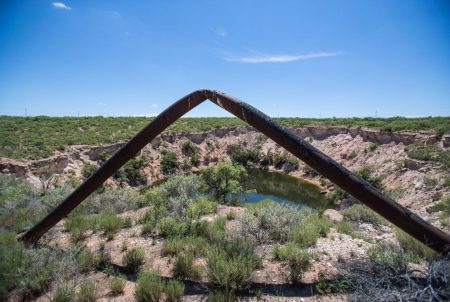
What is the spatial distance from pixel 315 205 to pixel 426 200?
8.85 m

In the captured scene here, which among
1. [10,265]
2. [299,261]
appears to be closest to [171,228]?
[10,265]

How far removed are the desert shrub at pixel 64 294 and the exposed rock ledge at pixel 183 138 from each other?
1610 cm

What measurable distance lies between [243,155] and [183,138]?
9.91m

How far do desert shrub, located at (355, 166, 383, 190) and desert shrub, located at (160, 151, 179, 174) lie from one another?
2032 cm

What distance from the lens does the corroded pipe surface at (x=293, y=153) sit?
329 centimetres

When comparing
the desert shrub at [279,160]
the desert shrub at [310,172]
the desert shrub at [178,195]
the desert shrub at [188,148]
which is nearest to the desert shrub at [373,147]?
the desert shrub at [310,172]

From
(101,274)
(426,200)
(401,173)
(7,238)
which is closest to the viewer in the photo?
(101,274)

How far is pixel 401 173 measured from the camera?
18844 mm

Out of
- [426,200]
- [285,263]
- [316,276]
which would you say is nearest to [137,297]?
[285,263]

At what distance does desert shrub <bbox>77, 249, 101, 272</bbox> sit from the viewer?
Answer: 13.3 ft

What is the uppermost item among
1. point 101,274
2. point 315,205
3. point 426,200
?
point 101,274

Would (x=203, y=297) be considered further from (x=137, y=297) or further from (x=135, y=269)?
(x=135, y=269)

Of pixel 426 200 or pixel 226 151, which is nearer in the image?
pixel 426 200

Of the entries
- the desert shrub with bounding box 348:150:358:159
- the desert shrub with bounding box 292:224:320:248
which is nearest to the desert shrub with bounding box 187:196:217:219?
the desert shrub with bounding box 292:224:320:248
